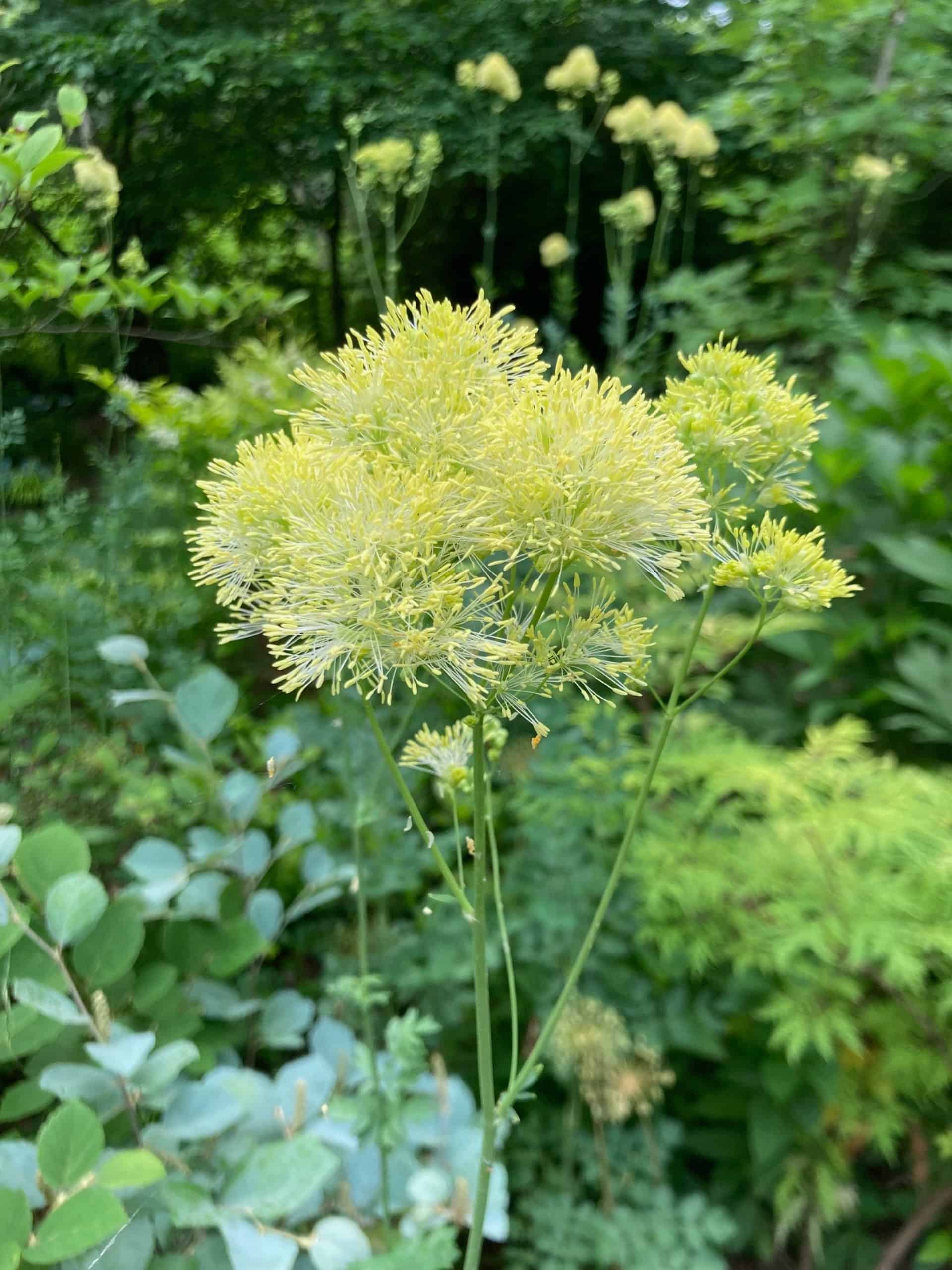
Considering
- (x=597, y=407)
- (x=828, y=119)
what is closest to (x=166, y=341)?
(x=597, y=407)

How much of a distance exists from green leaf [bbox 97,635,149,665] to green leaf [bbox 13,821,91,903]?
26 cm

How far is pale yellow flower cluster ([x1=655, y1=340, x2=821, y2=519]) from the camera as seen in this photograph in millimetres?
432

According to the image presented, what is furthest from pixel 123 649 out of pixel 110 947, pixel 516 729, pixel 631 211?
pixel 631 211

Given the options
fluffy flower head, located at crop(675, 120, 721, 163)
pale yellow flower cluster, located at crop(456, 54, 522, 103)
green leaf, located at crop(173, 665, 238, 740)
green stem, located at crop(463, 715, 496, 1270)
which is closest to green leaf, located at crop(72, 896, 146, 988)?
green leaf, located at crop(173, 665, 238, 740)

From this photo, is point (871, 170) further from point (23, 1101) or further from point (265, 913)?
point (23, 1101)

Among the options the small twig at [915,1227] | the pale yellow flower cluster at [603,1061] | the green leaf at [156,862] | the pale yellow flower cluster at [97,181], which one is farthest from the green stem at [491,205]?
the small twig at [915,1227]

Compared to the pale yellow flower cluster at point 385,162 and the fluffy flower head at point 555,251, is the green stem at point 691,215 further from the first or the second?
the pale yellow flower cluster at point 385,162

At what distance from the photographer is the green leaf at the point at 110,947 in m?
0.65

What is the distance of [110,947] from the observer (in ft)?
2.15

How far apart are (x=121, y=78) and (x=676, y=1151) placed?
60.4 inches

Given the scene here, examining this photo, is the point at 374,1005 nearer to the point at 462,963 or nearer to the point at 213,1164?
the point at 462,963

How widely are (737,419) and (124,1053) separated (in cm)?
63

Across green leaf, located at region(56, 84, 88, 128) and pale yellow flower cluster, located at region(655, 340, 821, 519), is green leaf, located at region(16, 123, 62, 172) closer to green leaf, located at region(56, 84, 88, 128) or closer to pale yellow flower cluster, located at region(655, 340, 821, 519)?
green leaf, located at region(56, 84, 88, 128)

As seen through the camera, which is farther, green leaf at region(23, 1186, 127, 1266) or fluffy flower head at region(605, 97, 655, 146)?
fluffy flower head at region(605, 97, 655, 146)
